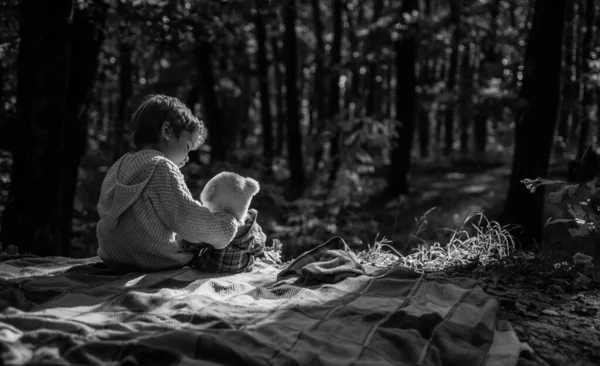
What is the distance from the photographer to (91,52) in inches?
270

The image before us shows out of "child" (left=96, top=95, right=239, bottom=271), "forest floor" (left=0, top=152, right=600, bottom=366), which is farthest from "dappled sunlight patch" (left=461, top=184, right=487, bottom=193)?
"child" (left=96, top=95, right=239, bottom=271)

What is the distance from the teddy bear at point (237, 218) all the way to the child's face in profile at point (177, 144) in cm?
27

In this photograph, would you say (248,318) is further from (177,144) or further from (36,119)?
(36,119)

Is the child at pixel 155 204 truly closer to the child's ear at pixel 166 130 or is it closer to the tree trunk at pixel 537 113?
the child's ear at pixel 166 130

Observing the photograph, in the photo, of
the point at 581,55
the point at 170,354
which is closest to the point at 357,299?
the point at 170,354

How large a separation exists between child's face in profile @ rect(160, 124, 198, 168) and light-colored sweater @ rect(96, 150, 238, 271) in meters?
0.09

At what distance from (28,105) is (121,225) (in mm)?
2460

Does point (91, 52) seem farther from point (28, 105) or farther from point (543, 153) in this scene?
point (543, 153)

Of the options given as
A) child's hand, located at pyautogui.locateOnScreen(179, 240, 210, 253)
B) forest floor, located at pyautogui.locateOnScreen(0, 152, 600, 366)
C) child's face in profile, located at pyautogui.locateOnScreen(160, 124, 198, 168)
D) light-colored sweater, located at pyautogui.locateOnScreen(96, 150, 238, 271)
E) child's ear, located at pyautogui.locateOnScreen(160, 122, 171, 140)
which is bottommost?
forest floor, located at pyautogui.locateOnScreen(0, 152, 600, 366)

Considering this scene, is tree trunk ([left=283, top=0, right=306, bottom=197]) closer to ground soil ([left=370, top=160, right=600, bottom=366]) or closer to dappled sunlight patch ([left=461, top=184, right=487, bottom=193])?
dappled sunlight patch ([left=461, top=184, right=487, bottom=193])

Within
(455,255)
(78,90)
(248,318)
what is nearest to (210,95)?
(78,90)

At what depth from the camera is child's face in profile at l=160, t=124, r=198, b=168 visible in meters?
3.96

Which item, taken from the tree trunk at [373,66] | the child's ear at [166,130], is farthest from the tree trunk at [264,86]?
the child's ear at [166,130]

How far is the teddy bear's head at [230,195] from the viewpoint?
12.8 feet
